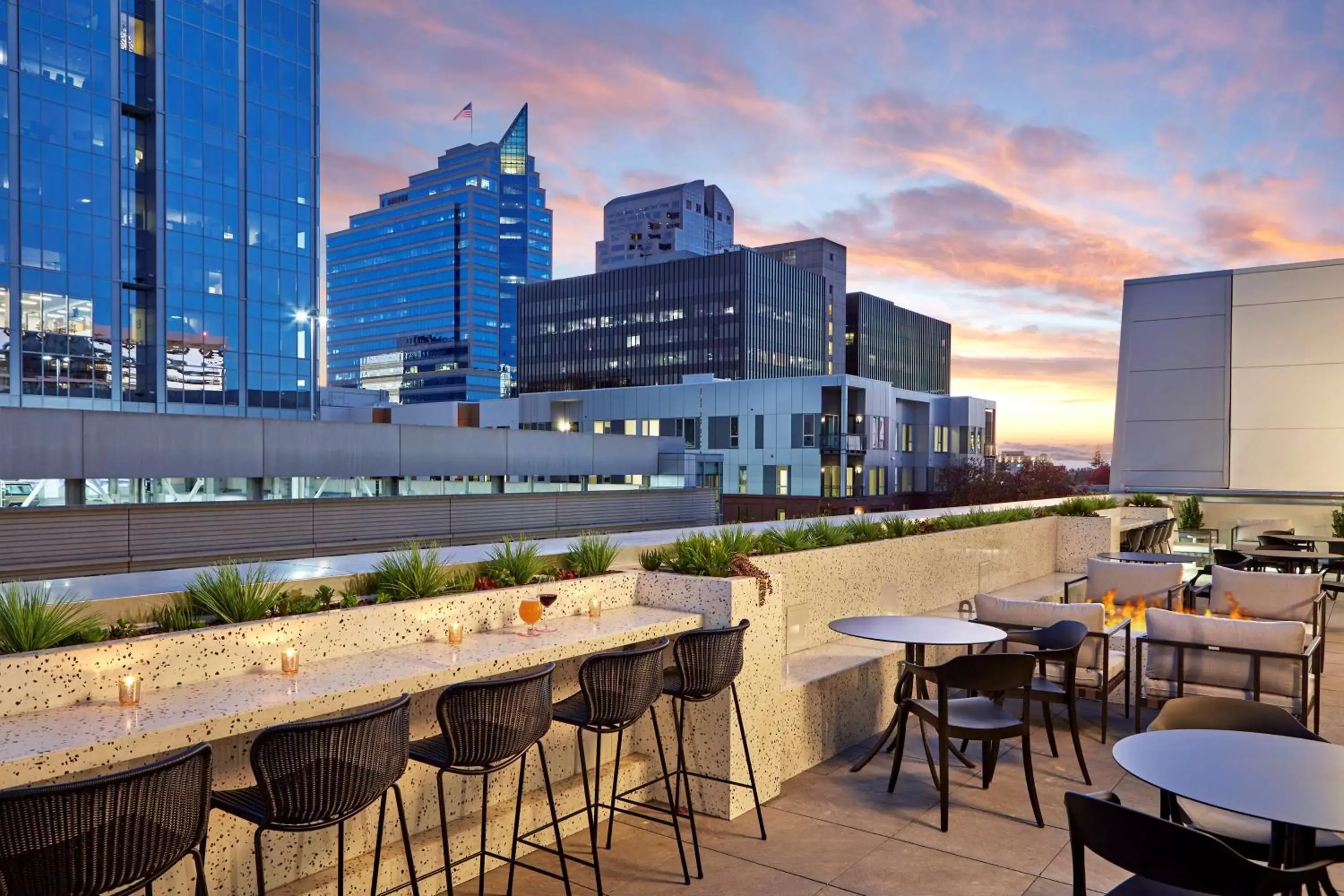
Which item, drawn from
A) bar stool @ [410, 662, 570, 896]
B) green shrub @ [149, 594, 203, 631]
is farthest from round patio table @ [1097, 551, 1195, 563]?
green shrub @ [149, 594, 203, 631]

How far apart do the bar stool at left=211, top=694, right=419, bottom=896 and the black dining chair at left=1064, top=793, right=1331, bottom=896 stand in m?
2.42

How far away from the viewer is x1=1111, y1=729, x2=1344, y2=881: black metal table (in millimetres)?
2758

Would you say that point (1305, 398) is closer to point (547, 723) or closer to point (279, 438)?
point (547, 723)

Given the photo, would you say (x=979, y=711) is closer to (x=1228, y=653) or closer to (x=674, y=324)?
(x=1228, y=653)

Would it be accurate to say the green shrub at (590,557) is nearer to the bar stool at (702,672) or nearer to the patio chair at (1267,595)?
the bar stool at (702,672)

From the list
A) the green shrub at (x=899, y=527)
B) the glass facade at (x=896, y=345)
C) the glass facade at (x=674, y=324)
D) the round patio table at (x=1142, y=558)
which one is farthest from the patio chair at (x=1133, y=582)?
the glass facade at (x=896, y=345)

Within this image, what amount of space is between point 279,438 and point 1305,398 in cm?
2111

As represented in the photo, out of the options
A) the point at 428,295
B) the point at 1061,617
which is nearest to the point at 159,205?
the point at 1061,617

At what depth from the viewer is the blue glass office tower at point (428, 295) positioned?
150875 mm

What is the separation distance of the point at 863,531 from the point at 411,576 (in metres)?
4.86

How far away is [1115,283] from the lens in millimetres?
26094

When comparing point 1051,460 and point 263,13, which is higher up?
point 263,13

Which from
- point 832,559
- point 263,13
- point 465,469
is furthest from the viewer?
point 263,13

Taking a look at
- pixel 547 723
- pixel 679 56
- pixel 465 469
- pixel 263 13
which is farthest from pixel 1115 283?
pixel 263 13
